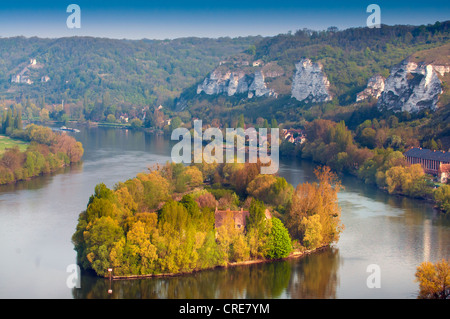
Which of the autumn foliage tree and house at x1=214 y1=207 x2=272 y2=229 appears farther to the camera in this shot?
the autumn foliage tree

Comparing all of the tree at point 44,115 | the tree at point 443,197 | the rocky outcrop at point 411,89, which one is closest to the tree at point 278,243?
the tree at point 443,197

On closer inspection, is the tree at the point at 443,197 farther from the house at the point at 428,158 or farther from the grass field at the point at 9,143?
the grass field at the point at 9,143

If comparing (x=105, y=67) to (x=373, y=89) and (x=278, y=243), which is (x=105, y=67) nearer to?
(x=373, y=89)

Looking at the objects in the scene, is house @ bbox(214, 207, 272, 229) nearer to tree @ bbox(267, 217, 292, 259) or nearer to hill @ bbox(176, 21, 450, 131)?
tree @ bbox(267, 217, 292, 259)

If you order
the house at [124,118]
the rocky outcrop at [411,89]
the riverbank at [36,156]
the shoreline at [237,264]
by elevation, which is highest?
the rocky outcrop at [411,89]

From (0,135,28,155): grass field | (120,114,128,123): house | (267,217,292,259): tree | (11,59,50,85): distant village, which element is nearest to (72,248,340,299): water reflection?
(267,217,292,259): tree
